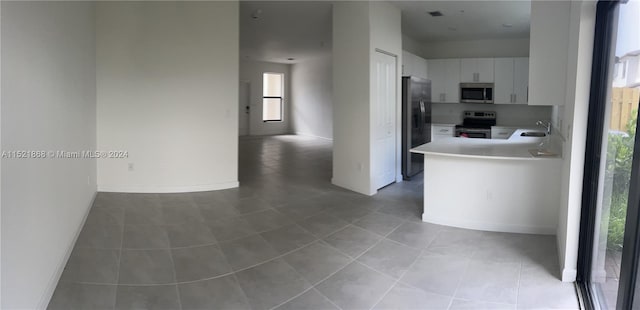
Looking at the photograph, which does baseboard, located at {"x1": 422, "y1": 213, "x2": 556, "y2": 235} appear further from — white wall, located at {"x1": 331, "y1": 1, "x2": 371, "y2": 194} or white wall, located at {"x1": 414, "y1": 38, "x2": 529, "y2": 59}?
white wall, located at {"x1": 414, "y1": 38, "x2": 529, "y2": 59}

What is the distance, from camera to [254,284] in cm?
274

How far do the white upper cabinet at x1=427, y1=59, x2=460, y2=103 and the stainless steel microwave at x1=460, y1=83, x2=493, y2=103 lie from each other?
0.37 ft

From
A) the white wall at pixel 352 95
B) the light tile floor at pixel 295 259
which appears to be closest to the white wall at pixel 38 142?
the light tile floor at pixel 295 259

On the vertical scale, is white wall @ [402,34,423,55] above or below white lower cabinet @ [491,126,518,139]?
above

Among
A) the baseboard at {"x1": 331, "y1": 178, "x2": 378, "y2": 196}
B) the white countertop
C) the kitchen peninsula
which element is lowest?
the baseboard at {"x1": 331, "y1": 178, "x2": 378, "y2": 196}

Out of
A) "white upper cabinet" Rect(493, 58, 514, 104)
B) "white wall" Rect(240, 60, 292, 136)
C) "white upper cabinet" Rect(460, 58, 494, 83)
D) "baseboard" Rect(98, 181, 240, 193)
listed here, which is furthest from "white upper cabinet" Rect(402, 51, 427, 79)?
"white wall" Rect(240, 60, 292, 136)

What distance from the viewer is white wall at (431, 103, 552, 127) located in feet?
25.4

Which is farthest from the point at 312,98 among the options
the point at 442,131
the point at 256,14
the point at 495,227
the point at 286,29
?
the point at 495,227

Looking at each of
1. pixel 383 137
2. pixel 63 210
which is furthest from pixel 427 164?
pixel 63 210

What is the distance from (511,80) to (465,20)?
1861 millimetres

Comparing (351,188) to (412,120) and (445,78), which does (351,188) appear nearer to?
(412,120)

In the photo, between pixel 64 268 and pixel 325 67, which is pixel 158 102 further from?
pixel 325 67

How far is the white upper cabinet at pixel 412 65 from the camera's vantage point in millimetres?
6555

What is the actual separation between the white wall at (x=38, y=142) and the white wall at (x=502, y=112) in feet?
22.2
